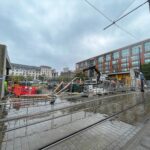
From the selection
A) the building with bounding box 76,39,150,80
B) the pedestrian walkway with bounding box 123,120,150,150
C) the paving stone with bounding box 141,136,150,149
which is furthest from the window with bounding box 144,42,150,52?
the paving stone with bounding box 141,136,150,149

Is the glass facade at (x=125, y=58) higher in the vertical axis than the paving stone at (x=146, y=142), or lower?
higher

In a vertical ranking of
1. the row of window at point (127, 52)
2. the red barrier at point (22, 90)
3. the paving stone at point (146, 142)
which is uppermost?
the row of window at point (127, 52)

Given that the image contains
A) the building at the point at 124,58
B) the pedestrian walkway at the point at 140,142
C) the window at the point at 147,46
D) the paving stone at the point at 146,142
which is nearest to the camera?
the pedestrian walkway at the point at 140,142

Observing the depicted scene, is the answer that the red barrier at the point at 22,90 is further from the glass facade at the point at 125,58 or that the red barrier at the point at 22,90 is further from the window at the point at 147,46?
the window at the point at 147,46

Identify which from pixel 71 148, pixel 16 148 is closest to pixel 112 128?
pixel 71 148

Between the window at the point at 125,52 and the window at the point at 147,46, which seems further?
the window at the point at 125,52

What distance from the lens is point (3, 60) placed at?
11773mm

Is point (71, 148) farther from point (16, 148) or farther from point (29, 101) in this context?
point (29, 101)

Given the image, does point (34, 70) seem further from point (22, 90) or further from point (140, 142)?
point (140, 142)

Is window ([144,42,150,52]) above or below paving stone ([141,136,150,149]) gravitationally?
above

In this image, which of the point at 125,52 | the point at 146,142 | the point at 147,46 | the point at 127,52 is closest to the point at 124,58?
the point at 125,52

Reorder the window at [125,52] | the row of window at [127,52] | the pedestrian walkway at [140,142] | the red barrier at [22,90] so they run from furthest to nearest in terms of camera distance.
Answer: the window at [125,52] → the row of window at [127,52] → the red barrier at [22,90] → the pedestrian walkway at [140,142]

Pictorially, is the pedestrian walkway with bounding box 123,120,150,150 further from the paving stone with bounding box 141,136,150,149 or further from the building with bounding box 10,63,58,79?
the building with bounding box 10,63,58,79

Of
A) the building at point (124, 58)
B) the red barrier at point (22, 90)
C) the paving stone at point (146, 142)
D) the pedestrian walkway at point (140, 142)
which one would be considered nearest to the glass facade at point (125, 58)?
the building at point (124, 58)
